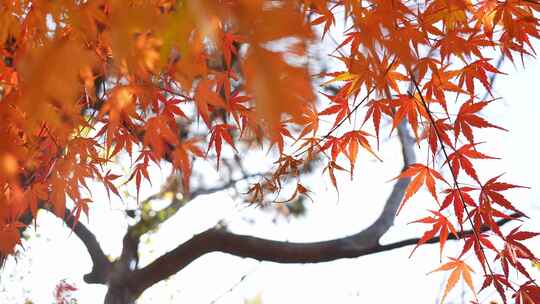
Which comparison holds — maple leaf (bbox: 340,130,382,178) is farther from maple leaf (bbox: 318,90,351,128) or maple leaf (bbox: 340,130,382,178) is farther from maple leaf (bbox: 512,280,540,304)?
maple leaf (bbox: 512,280,540,304)

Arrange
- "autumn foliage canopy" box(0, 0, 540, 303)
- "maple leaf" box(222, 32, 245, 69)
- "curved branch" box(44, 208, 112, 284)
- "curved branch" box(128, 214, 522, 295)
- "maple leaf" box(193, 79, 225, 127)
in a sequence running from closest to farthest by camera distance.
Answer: "autumn foliage canopy" box(0, 0, 540, 303)
"maple leaf" box(193, 79, 225, 127)
"maple leaf" box(222, 32, 245, 69)
"curved branch" box(128, 214, 522, 295)
"curved branch" box(44, 208, 112, 284)

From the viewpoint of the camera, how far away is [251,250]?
10.0ft

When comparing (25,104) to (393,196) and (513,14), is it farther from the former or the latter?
(393,196)

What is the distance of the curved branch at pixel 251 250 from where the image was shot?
9.78 feet

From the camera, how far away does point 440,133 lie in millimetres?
1022

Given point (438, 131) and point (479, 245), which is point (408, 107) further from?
point (479, 245)

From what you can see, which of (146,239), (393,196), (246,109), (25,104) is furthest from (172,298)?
(25,104)

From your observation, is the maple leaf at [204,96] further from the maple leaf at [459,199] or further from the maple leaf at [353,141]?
the maple leaf at [459,199]

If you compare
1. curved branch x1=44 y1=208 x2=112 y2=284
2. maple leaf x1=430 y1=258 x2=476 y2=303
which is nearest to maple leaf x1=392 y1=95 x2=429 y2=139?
maple leaf x1=430 y1=258 x2=476 y2=303

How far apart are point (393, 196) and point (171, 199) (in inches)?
64.4

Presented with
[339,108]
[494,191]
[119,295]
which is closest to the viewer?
[494,191]

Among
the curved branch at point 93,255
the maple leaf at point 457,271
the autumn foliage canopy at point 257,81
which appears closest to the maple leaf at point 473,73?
the autumn foliage canopy at point 257,81

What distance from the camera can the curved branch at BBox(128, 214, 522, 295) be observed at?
2982mm

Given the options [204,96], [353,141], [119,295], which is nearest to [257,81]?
[204,96]
